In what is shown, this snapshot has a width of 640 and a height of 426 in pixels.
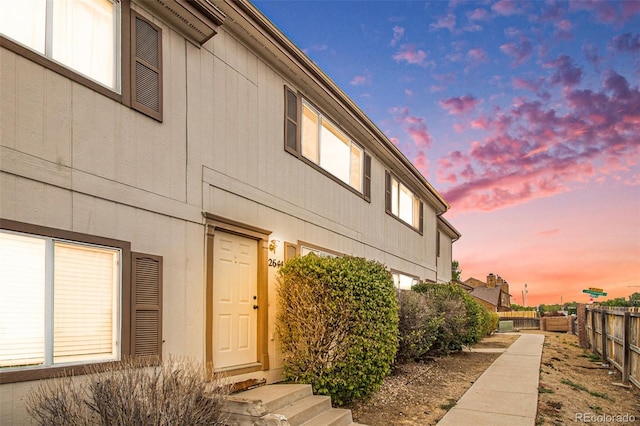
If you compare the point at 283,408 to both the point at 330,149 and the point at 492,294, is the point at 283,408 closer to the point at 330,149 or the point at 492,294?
the point at 330,149

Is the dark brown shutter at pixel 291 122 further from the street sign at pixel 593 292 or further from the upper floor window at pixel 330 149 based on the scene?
the street sign at pixel 593 292

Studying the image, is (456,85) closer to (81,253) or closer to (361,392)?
(361,392)

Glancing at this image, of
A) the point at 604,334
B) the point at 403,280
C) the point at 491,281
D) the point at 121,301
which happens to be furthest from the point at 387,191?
the point at 491,281

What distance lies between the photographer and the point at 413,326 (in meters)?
10.7

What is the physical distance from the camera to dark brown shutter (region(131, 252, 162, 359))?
5414 mm

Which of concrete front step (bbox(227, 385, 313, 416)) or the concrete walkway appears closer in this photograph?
concrete front step (bbox(227, 385, 313, 416))

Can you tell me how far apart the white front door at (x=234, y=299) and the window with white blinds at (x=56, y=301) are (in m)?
1.87

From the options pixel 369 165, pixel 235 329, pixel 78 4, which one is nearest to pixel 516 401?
pixel 235 329

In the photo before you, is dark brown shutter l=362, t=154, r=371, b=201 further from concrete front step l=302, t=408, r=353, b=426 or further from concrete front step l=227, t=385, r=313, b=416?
concrete front step l=302, t=408, r=353, b=426

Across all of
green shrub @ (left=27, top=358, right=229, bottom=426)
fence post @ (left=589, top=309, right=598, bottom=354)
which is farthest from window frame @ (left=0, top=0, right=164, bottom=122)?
fence post @ (left=589, top=309, right=598, bottom=354)

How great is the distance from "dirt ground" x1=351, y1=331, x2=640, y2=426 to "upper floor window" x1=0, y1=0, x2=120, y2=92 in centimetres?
573

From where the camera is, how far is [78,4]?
5297 millimetres

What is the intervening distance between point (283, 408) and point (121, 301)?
8.15 ft

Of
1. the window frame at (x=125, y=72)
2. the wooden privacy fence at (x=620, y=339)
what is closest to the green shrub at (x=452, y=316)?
the wooden privacy fence at (x=620, y=339)
